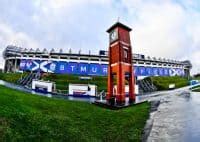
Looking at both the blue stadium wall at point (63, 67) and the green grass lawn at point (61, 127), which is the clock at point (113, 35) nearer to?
the green grass lawn at point (61, 127)

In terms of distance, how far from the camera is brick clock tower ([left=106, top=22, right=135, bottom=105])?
996 inches

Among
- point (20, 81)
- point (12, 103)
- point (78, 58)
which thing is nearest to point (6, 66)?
point (78, 58)

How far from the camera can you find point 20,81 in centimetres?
5697

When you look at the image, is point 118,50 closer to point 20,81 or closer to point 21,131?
point 21,131

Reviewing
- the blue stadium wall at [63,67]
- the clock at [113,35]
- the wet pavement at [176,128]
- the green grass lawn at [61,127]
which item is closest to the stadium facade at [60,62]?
the blue stadium wall at [63,67]

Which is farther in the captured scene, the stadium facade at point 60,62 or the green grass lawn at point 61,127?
the stadium facade at point 60,62

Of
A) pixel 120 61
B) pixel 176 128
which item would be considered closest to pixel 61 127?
pixel 176 128

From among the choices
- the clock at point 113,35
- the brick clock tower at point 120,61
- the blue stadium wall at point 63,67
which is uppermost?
the blue stadium wall at point 63,67

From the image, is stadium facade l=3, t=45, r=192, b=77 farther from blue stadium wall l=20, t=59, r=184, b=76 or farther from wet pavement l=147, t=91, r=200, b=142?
wet pavement l=147, t=91, r=200, b=142

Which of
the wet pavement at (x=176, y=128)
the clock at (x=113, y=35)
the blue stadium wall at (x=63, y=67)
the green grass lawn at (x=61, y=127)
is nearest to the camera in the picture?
the green grass lawn at (x=61, y=127)

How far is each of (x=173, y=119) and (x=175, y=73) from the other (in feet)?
293

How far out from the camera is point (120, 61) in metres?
25.7

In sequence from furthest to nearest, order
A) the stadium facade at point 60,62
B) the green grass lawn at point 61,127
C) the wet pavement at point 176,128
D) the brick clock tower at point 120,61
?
the stadium facade at point 60,62 → the brick clock tower at point 120,61 → the wet pavement at point 176,128 → the green grass lawn at point 61,127

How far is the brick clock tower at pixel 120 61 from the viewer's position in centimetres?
A: 2530
